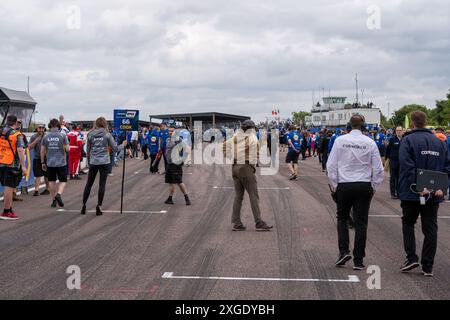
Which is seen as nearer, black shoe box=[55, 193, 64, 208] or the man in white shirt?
the man in white shirt

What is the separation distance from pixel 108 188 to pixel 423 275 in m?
11.5

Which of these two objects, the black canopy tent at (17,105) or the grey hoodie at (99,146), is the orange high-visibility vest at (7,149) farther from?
the black canopy tent at (17,105)

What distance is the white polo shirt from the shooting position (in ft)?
22.9

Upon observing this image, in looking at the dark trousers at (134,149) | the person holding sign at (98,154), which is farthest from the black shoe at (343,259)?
the dark trousers at (134,149)

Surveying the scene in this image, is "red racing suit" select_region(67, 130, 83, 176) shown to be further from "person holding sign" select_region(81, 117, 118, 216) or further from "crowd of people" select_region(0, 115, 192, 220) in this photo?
"person holding sign" select_region(81, 117, 118, 216)

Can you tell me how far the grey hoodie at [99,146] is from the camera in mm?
11484

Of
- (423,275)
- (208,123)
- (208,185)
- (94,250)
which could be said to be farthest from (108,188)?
(208,123)

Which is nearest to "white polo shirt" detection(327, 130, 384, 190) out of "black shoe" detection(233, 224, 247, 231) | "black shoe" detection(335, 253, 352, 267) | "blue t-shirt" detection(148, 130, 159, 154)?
"black shoe" detection(335, 253, 352, 267)

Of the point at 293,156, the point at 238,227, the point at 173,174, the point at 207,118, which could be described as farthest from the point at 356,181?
the point at 207,118

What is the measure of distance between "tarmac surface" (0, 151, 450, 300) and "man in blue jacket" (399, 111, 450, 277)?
0.27 m

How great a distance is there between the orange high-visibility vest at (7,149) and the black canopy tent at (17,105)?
17.5 m

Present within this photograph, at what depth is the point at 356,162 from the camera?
23.0 feet

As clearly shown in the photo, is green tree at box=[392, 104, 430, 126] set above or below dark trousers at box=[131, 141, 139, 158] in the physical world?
above

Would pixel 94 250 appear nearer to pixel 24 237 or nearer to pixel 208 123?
pixel 24 237
